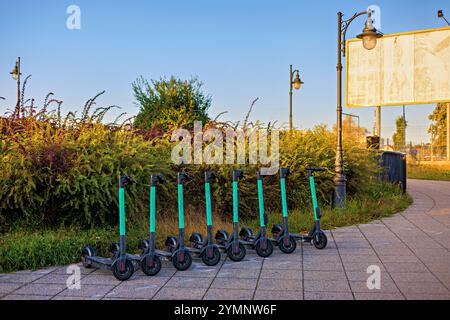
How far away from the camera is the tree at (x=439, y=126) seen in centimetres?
5019

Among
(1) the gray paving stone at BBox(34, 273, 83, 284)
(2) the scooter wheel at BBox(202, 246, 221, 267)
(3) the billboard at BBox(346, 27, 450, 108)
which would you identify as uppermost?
(3) the billboard at BBox(346, 27, 450, 108)

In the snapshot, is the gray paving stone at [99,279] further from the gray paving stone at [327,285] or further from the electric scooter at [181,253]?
the gray paving stone at [327,285]

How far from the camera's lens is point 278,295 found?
519cm

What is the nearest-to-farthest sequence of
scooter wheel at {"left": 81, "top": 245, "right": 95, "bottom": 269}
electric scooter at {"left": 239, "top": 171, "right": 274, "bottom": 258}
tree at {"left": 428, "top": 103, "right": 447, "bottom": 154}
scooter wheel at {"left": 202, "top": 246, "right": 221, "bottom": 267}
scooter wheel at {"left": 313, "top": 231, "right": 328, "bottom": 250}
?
scooter wheel at {"left": 81, "top": 245, "right": 95, "bottom": 269}
scooter wheel at {"left": 202, "top": 246, "right": 221, "bottom": 267}
electric scooter at {"left": 239, "top": 171, "right": 274, "bottom": 258}
scooter wheel at {"left": 313, "top": 231, "right": 328, "bottom": 250}
tree at {"left": 428, "top": 103, "right": 447, "bottom": 154}

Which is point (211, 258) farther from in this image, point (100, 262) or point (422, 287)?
point (422, 287)

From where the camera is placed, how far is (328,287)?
5.48 meters

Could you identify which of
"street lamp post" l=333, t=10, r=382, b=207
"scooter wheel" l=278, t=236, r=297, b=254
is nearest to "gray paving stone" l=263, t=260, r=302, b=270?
"scooter wheel" l=278, t=236, r=297, b=254

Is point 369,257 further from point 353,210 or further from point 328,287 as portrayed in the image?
point 353,210

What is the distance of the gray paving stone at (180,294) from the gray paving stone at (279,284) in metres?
0.64

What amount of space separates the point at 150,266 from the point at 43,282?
114cm

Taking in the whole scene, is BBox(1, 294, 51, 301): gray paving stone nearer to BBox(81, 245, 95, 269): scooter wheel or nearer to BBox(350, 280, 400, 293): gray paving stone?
BBox(81, 245, 95, 269): scooter wheel

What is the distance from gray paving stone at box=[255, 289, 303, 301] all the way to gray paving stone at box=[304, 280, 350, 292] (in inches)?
8.5

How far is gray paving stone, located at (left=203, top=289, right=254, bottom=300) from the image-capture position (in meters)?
5.11

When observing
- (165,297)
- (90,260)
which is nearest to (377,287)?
(165,297)
